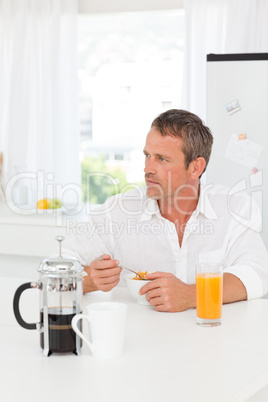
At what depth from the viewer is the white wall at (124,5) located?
4344mm

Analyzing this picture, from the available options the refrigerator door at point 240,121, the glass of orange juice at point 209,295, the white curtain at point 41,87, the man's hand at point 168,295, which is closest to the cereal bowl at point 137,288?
the man's hand at point 168,295

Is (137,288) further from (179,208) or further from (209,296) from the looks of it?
(179,208)

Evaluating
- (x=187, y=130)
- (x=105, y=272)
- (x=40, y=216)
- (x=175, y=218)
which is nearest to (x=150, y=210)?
(x=175, y=218)

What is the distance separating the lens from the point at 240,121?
11.5 feet

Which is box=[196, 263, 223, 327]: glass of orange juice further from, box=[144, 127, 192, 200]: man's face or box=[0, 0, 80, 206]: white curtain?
box=[0, 0, 80, 206]: white curtain

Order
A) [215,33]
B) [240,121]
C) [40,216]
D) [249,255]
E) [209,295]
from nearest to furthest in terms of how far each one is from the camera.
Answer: [209,295]
[249,255]
[240,121]
[40,216]
[215,33]

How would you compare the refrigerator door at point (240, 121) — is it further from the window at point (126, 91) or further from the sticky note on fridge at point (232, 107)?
the window at point (126, 91)

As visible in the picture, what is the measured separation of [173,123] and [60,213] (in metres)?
1.74

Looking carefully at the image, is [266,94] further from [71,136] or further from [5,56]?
[5,56]

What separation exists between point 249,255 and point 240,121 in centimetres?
152

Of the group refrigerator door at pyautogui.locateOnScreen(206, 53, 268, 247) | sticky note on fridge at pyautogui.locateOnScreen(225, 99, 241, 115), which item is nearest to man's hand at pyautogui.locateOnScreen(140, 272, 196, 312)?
refrigerator door at pyautogui.locateOnScreen(206, 53, 268, 247)

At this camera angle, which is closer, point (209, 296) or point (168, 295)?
point (209, 296)

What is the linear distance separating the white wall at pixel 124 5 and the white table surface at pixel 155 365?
2991 millimetres

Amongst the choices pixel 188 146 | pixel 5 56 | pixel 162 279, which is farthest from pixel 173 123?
pixel 5 56
